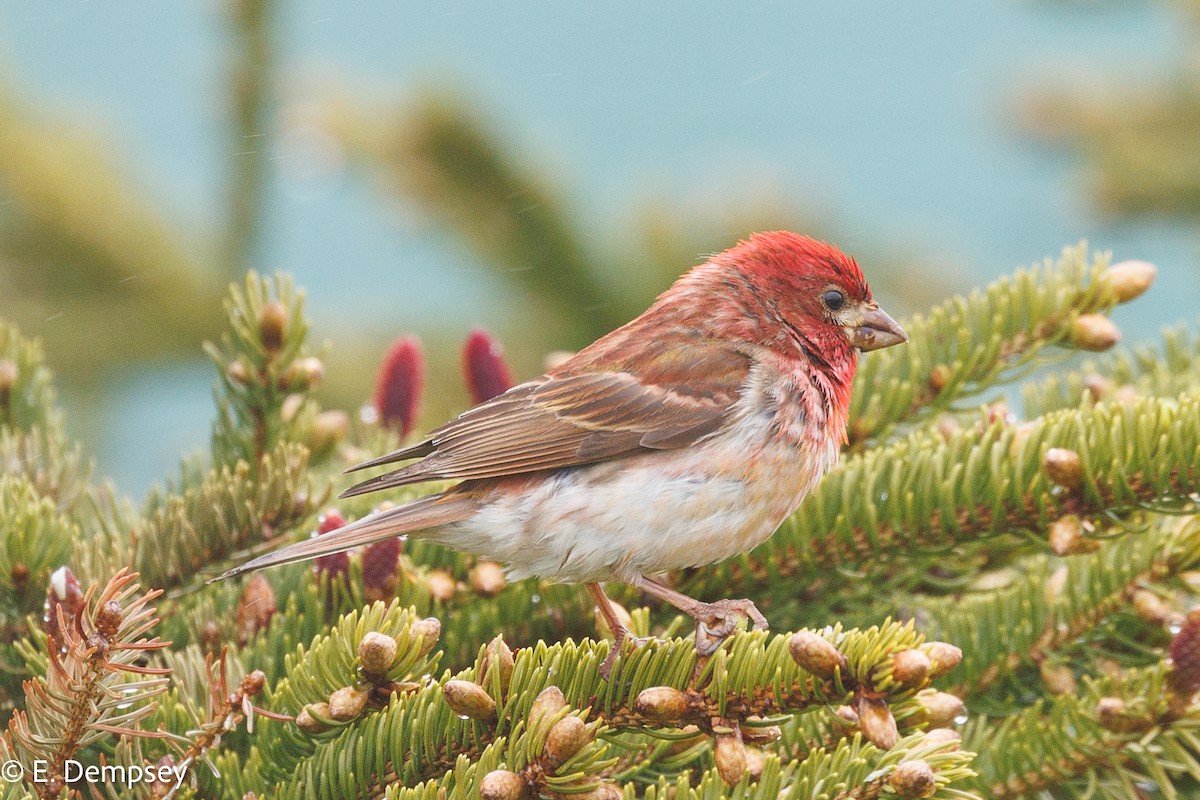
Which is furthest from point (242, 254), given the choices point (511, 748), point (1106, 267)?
point (511, 748)

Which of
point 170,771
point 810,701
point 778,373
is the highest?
point 778,373

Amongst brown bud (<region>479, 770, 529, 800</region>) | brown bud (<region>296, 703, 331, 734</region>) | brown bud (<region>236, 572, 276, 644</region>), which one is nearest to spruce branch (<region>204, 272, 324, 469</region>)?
brown bud (<region>236, 572, 276, 644</region>)

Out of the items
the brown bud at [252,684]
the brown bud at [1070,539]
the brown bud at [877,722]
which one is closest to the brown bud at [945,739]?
the brown bud at [877,722]

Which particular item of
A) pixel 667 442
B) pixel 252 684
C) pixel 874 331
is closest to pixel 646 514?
pixel 667 442

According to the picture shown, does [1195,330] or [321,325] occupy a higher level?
[321,325]

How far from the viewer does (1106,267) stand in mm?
2785

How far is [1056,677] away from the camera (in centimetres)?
233

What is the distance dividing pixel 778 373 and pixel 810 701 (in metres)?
1.36

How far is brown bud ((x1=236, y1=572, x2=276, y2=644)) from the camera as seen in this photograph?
2256 mm

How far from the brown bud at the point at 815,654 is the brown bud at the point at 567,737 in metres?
0.29

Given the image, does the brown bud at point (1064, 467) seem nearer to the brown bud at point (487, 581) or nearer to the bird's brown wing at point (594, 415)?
the bird's brown wing at point (594, 415)

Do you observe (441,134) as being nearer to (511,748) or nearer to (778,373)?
(778,373)

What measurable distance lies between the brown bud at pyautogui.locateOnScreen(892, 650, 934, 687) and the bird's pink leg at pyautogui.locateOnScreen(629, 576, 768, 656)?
1.00 feet

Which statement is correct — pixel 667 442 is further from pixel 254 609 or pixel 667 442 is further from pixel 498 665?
pixel 498 665
